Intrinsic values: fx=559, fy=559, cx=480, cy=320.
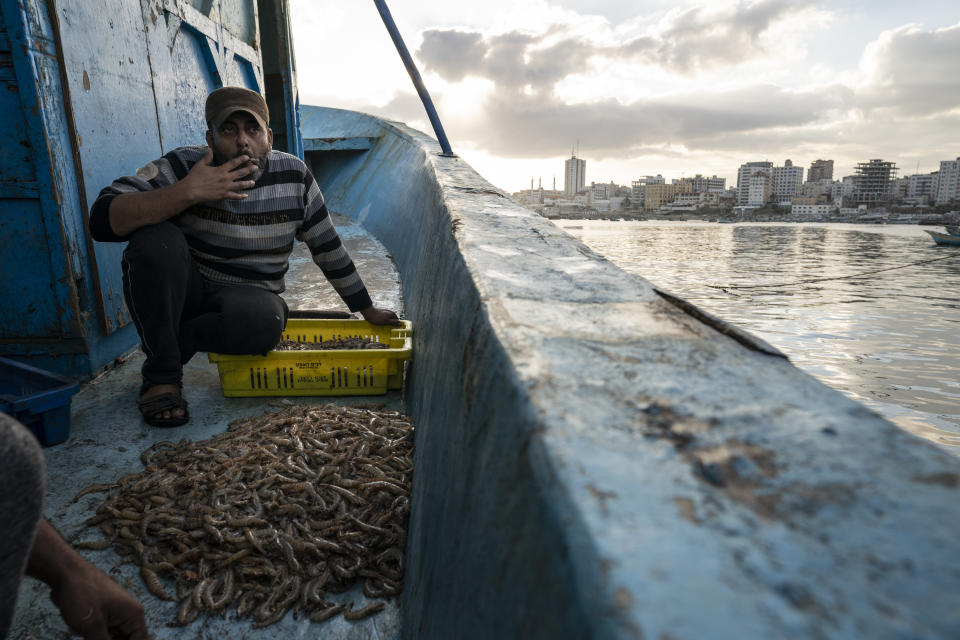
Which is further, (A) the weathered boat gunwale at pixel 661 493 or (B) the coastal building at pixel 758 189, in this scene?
(B) the coastal building at pixel 758 189

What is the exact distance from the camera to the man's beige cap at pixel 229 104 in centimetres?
277

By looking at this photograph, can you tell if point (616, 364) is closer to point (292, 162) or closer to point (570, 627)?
point (570, 627)

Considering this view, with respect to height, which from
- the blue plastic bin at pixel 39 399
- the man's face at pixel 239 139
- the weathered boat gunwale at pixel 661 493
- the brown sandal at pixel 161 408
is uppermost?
the man's face at pixel 239 139

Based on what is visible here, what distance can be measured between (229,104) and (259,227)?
0.62 metres

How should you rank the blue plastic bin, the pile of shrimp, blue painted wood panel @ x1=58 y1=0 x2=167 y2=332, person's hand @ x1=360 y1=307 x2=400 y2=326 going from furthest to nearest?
person's hand @ x1=360 y1=307 x2=400 y2=326 < blue painted wood panel @ x1=58 y1=0 x2=167 y2=332 < the blue plastic bin < the pile of shrimp

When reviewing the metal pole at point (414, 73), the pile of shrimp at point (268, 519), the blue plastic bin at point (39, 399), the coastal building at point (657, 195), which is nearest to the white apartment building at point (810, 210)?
the coastal building at point (657, 195)

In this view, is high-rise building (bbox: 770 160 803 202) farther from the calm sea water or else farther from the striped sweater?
the striped sweater

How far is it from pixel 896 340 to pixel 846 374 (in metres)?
4.54

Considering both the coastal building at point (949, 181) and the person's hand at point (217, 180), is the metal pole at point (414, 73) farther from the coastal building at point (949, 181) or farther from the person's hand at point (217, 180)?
the coastal building at point (949, 181)

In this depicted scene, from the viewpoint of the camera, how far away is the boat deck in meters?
1.60

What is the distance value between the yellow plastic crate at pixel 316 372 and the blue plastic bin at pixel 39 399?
0.70m

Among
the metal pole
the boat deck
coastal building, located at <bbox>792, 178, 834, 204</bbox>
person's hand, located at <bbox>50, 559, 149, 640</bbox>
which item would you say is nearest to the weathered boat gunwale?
the boat deck

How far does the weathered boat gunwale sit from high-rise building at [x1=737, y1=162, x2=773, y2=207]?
157058 millimetres

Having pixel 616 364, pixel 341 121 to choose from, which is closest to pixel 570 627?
pixel 616 364
